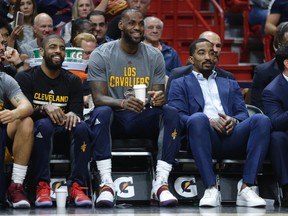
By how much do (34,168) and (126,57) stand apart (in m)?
1.45

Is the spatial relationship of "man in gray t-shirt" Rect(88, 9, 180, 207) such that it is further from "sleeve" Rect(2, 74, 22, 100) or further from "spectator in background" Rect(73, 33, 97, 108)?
"spectator in background" Rect(73, 33, 97, 108)

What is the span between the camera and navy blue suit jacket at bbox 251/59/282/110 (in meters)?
10.1

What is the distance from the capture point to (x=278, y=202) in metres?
9.16

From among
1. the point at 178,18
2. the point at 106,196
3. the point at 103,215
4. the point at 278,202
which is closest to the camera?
the point at 103,215

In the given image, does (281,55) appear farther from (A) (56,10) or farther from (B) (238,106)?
(A) (56,10)

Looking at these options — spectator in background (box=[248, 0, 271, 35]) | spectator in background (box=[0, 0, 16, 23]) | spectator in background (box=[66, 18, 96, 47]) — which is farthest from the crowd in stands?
spectator in background (box=[248, 0, 271, 35])

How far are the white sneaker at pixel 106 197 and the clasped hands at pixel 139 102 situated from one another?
2.42ft

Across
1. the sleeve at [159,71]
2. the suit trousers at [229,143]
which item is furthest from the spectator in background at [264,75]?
the sleeve at [159,71]

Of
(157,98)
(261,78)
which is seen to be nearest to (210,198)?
(157,98)

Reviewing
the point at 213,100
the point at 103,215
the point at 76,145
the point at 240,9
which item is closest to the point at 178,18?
the point at 240,9

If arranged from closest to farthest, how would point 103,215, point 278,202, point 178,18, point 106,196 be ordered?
point 103,215 → point 106,196 → point 278,202 → point 178,18

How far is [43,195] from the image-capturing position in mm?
8570

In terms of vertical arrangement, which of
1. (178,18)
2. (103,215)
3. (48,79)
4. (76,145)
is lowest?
(103,215)

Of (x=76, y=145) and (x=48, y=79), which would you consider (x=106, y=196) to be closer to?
(x=76, y=145)
